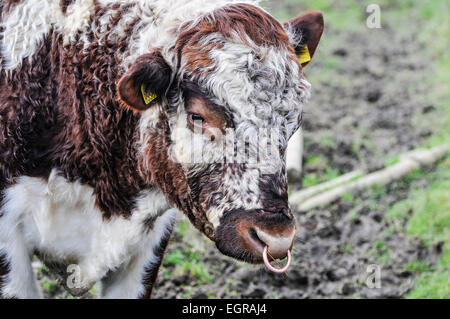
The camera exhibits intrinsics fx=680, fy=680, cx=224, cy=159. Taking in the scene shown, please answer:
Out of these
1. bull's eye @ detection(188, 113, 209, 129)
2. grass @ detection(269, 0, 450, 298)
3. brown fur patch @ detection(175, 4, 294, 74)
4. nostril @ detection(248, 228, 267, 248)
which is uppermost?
brown fur patch @ detection(175, 4, 294, 74)

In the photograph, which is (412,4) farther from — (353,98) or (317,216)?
(317,216)

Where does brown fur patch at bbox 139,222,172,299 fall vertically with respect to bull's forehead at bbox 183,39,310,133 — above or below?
below

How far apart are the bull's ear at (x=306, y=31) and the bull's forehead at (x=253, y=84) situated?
1.86ft

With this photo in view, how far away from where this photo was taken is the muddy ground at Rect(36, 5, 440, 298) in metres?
5.97

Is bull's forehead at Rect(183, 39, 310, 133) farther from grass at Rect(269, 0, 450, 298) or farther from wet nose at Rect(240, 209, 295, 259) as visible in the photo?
grass at Rect(269, 0, 450, 298)

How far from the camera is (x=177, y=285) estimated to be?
19.8 feet

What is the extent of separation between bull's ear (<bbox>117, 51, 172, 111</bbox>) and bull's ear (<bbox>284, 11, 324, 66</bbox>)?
0.97 metres

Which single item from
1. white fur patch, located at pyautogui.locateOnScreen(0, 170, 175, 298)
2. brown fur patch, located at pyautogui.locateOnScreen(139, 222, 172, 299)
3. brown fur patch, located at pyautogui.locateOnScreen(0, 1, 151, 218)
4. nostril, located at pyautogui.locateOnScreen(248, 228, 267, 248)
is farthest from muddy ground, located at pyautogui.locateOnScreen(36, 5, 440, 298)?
brown fur patch, located at pyautogui.locateOnScreen(0, 1, 151, 218)

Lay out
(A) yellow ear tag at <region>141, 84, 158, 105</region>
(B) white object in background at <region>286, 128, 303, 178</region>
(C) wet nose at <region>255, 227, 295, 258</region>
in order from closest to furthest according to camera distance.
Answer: (C) wet nose at <region>255, 227, 295, 258</region>, (A) yellow ear tag at <region>141, 84, 158, 105</region>, (B) white object in background at <region>286, 128, 303, 178</region>

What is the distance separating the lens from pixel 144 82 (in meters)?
3.73

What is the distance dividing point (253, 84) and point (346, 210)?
3.80 m

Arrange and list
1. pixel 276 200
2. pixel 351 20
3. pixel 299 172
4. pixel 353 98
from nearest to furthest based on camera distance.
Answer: pixel 276 200 < pixel 299 172 < pixel 353 98 < pixel 351 20
